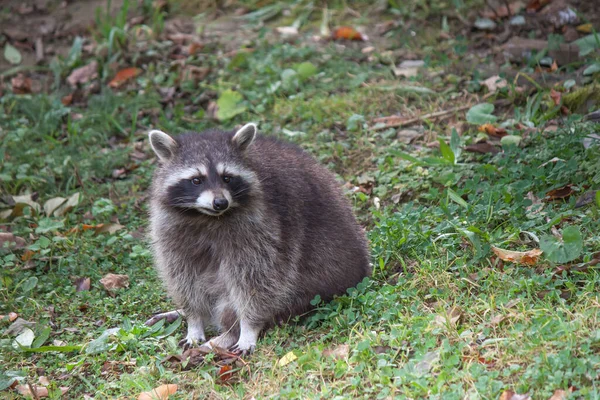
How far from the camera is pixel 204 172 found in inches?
162

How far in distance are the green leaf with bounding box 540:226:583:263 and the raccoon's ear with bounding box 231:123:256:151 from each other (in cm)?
163

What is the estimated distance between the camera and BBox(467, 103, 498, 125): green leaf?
5.61 meters

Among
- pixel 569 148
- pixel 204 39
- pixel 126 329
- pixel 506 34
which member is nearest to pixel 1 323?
pixel 126 329

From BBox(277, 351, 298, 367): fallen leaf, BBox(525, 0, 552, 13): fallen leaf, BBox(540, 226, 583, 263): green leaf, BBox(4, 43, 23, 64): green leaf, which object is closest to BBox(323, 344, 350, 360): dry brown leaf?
BBox(277, 351, 298, 367): fallen leaf

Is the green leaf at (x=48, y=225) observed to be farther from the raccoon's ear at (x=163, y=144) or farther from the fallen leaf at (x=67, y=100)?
the fallen leaf at (x=67, y=100)

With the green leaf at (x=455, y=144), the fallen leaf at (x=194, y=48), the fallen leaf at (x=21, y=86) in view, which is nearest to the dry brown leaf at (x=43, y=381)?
the green leaf at (x=455, y=144)

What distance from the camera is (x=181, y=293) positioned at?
4375mm

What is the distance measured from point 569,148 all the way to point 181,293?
8.26 ft

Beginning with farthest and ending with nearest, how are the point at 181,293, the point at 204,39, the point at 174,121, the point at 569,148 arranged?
the point at 204,39 < the point at 174,121 < the point at 569,148 < the point at 181,293

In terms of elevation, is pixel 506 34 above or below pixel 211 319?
above

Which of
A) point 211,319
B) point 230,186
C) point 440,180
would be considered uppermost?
point 230,186

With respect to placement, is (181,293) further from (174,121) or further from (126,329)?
(174,121)

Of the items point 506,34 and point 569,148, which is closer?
point 569,148

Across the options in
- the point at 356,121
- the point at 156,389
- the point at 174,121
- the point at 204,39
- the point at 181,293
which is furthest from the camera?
the point at 204,39
